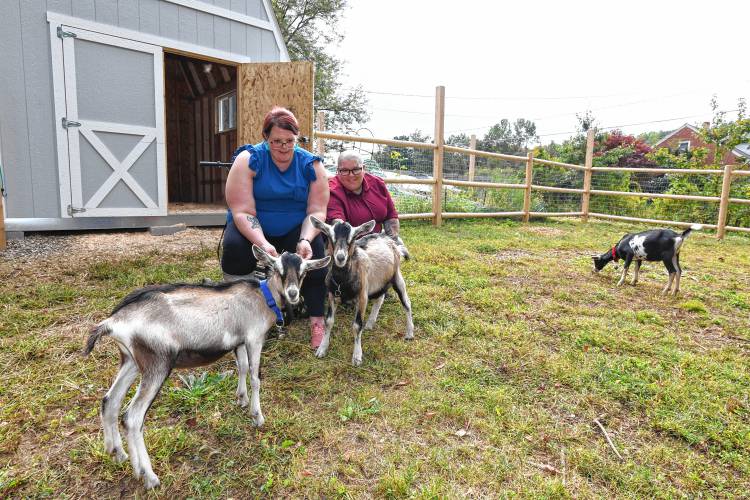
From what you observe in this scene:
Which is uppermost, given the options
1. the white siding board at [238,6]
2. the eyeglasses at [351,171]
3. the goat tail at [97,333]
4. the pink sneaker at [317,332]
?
the white siding board at [238,6]

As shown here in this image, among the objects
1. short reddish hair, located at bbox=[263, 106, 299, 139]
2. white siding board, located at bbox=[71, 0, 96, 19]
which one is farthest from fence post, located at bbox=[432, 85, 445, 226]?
short reddish hair, located at bbox=[263, 106, 299, 139]

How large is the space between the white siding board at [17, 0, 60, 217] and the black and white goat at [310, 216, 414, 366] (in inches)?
204

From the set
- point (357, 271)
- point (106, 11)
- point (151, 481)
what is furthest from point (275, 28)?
point (151, 481)

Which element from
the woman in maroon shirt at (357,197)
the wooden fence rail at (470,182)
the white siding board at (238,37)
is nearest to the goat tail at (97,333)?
the woman in maroon shirt at (357,197)

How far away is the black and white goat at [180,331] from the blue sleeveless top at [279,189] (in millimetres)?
894

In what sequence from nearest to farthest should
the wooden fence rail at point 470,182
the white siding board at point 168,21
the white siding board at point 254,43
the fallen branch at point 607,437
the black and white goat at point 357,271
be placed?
1. the fallen branch at point 607,437
2. the black and white goat at point 357,271
3. the white siding board at point 168,21
4. the white siding board at point 254,43
5. the wooden fence rail at point 470,182

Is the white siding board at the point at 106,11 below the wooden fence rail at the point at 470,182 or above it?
above

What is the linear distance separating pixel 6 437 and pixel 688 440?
347 centimetres

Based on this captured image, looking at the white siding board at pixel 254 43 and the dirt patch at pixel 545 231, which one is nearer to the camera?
the white siding board at pixel 254 43

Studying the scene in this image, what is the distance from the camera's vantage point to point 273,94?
666cm

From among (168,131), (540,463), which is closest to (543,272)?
(540,463)

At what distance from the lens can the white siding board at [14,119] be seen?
5617 mm

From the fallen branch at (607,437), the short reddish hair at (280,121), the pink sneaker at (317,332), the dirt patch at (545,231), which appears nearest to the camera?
the fallen branch at (607,437)

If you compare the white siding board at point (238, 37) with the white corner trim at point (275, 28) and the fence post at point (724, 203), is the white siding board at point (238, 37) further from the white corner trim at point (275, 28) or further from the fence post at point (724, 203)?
the fence post at point (724, 203)
